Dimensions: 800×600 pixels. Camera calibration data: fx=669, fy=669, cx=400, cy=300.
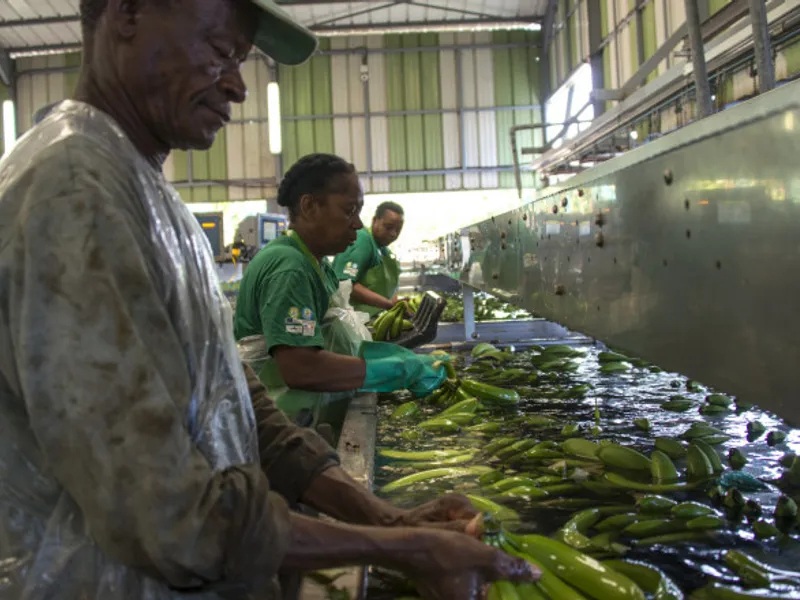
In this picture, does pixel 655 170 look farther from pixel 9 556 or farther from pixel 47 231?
pixel 9 556

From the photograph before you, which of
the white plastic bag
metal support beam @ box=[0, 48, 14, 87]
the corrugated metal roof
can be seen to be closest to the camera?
the white plastic bag

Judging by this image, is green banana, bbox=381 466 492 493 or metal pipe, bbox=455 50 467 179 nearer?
green banana, bbox=381 466 492 493

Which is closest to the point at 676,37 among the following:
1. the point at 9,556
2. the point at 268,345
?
the point at 268,345

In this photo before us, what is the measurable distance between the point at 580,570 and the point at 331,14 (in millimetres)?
13451

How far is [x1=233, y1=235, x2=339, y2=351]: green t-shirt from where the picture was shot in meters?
2.35

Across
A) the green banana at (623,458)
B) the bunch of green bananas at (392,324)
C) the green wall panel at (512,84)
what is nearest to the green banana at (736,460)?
the green banana at (623,458)

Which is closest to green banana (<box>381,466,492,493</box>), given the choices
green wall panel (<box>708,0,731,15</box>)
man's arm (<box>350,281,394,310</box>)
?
man's arm (<box>350,281,394,310</box>)

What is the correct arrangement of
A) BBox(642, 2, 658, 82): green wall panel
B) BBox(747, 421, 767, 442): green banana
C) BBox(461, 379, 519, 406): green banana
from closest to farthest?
1. BBox(747, 421, 767, 442): green banana
2. BBox(461, 379, 519, 406): green banana
3. BBox(642, 2, 658, 82): green wall panel

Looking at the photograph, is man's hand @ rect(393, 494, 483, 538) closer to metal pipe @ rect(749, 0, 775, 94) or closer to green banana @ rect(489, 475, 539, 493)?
green banana @ rect(489, 475, 539, 493)

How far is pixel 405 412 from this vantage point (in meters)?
2.96

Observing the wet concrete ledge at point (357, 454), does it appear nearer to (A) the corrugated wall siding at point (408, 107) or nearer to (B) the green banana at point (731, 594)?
(B) the green banana at point (731, 594)

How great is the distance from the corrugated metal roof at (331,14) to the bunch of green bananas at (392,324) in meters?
9.27

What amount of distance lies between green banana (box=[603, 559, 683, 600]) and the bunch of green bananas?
2963 mm

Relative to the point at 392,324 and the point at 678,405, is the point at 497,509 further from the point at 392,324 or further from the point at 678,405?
the point at 392,324
